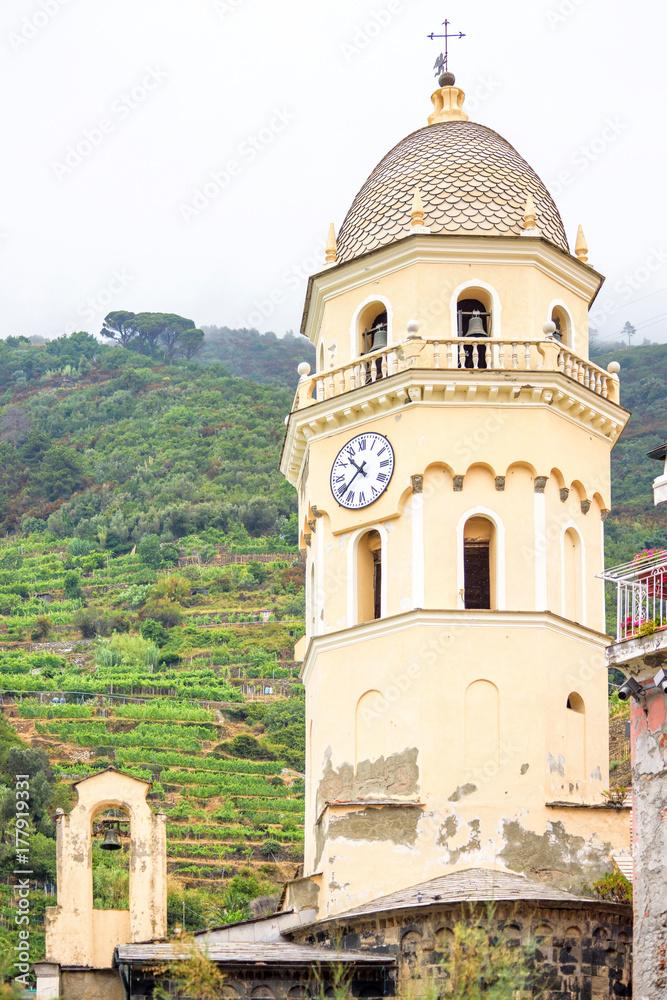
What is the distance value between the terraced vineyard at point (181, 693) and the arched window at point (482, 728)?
24405mm

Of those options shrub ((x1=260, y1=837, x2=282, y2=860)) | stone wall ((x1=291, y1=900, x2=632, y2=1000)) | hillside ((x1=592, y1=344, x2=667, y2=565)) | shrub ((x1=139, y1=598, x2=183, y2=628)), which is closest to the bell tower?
stone wall ((x1=291, y1=900, x2=632, y2=1000))

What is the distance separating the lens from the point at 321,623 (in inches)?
1187

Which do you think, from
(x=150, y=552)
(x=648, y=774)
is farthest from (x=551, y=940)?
(x=150, y=552)

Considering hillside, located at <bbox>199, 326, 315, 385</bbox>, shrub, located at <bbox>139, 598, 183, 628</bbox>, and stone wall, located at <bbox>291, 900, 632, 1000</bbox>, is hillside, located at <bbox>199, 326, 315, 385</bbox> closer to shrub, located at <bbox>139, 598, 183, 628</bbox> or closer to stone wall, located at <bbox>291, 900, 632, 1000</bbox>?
shrub, located at <bbox>139, 598, 183, 628</bbox>

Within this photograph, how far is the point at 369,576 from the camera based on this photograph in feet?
99.2

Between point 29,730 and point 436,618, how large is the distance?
222 ft

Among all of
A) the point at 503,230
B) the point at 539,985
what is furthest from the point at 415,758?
the point at 503,230

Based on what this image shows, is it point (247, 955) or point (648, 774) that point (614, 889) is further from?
point (247, 955)

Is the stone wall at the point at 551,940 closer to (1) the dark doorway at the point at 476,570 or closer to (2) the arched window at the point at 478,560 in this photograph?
(2) the arched window at the point at 478,560

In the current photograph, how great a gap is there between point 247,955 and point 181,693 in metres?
76.1

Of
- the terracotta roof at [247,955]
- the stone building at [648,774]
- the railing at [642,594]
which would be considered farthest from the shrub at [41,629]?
the stone building at [648,774]

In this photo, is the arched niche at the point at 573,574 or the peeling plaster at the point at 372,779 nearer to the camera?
the peeling plaster at the point at 372,779

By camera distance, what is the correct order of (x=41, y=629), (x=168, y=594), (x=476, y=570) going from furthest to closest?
(x=168, y=594) → (x=41, y=629) → (x=476, y=570)

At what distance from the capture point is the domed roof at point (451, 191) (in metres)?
30.9
